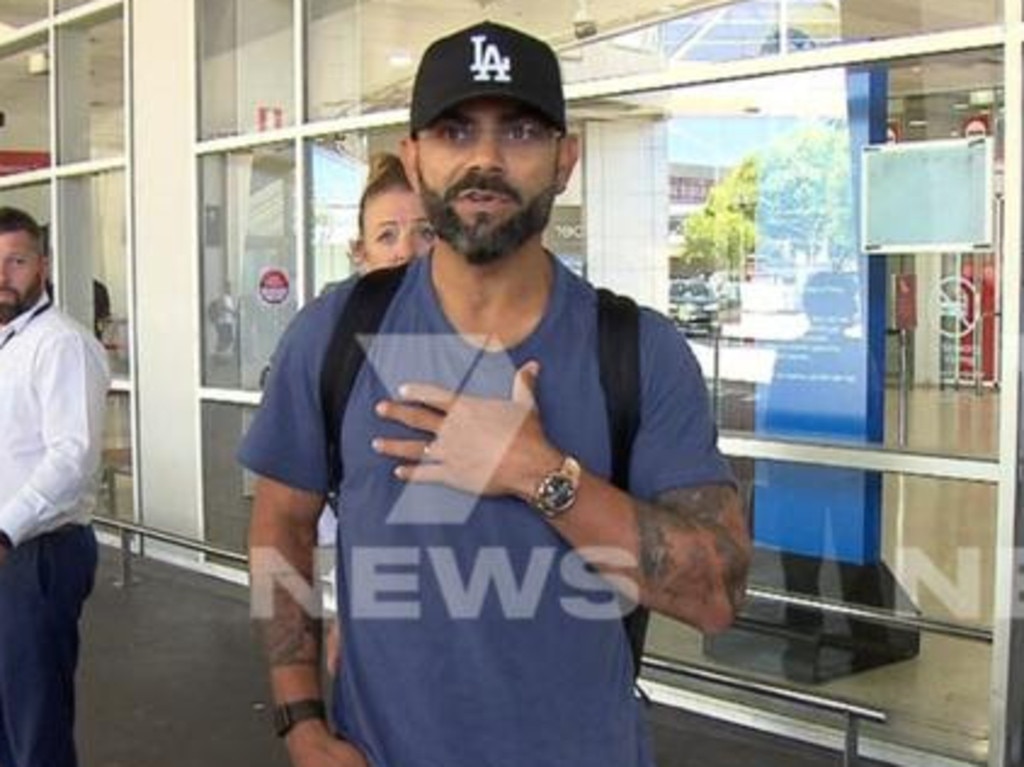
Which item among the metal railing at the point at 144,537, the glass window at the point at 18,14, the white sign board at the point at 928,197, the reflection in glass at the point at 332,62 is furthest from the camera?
the glass window at the point at 18,14

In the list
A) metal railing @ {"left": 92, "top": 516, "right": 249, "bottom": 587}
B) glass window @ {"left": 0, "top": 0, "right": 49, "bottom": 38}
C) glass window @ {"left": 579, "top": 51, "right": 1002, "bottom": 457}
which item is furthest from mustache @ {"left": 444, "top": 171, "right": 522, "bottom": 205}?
glass window @ {"left": 0, "top": 0, "right": 49, "bottom": 38}

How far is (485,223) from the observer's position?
1495 mm

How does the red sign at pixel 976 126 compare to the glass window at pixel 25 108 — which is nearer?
the red sign at pixel 976 126

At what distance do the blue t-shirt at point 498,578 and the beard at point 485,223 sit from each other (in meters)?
0.08

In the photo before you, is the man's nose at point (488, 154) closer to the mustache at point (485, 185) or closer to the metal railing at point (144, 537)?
the mustache at point (485, 185)

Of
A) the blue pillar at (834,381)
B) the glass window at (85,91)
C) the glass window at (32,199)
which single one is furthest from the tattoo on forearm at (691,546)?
the glass window at (32,199)

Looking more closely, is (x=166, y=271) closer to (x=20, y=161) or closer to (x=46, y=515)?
(x=20, y=161)

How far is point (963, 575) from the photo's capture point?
5348 mm

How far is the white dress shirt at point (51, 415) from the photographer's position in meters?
3.27

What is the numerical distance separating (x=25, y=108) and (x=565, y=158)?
10613mm

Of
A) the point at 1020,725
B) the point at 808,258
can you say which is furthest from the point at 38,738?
the point at 808,258

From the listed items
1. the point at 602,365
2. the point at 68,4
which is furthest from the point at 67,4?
the point at 602,365

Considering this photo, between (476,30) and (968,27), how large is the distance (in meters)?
3.03

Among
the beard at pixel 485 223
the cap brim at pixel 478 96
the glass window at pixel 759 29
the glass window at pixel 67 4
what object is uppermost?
the glass window at pixel 67 4
